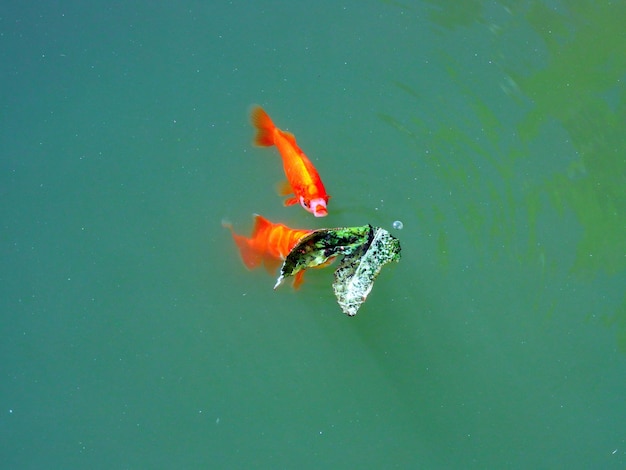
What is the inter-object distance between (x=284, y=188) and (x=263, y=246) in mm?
255

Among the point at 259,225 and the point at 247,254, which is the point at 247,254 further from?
the point at 259,225

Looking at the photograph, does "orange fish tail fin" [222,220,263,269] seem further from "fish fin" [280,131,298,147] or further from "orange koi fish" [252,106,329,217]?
"fish fin" [280,131,298,147]

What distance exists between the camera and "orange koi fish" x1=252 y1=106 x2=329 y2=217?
253 cm

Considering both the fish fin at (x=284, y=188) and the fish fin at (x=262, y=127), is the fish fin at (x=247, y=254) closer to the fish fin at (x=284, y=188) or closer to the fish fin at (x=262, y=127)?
the fish fin at (x=284, y=188)

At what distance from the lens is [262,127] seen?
279cm

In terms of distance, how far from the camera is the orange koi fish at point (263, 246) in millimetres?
2709

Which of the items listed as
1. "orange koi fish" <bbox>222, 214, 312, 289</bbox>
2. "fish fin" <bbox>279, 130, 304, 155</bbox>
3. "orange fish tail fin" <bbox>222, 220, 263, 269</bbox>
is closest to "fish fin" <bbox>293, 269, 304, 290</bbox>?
"orange koi fish" <bbox>222, 214, 312, 289</bbox>

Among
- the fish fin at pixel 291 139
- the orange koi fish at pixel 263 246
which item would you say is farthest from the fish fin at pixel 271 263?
the fish fin at pixel 291 139

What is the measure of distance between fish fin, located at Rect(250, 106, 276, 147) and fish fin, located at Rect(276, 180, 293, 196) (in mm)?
169

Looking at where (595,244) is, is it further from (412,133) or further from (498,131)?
(412,133)

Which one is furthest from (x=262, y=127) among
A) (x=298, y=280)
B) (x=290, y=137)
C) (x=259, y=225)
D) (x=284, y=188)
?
(x=298, y=280)

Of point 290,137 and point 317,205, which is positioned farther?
point 290,137

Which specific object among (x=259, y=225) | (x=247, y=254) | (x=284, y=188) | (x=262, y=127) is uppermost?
(x=262, y=127)

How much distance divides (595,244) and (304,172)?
141 cm
